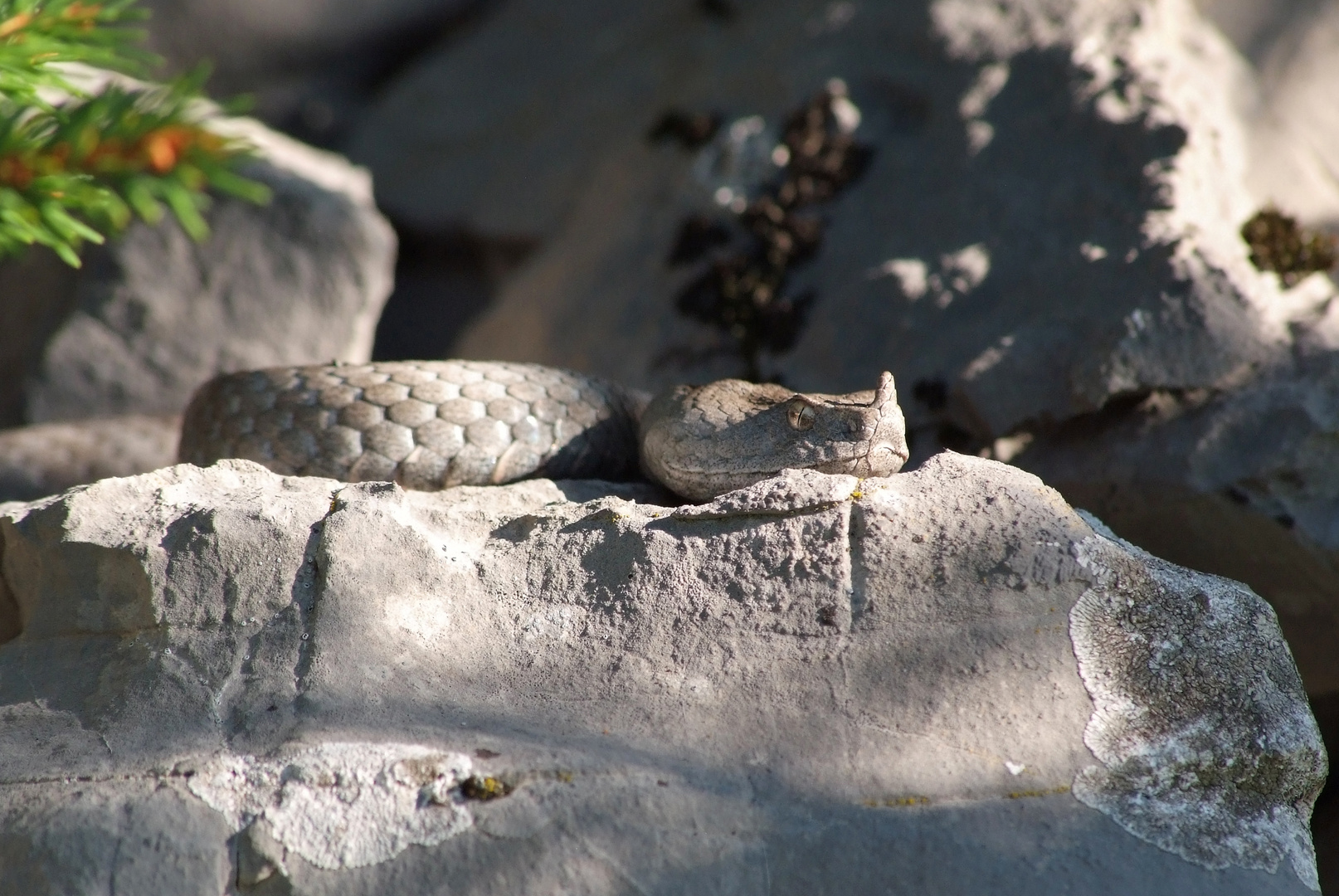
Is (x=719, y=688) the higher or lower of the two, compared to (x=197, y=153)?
higher

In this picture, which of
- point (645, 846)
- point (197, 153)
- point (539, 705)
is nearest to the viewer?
point (645, 846)

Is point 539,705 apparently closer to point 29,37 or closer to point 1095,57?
point 29,37

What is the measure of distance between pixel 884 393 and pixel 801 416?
9.4 inches

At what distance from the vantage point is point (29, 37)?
3027 millimetres

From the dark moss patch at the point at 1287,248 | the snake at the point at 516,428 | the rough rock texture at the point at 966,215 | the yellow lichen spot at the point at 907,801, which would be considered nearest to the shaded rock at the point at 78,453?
the snake at the point at 516,428

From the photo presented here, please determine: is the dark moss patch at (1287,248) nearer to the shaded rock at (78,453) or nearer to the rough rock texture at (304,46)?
the shaded rock at (78,453)

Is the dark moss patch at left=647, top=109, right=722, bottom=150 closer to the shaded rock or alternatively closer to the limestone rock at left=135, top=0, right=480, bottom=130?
the shaded rock

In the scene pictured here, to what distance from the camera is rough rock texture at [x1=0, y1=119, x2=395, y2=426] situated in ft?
18.8

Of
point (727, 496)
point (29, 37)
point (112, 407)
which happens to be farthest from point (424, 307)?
point (727, 496)

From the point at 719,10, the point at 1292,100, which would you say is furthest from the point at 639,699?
the point at 719,10

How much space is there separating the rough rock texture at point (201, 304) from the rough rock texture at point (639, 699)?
3.13 metres

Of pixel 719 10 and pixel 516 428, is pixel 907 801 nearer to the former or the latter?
pixel 516 428

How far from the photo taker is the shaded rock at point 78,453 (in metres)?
4.76

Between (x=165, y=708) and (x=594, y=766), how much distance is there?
3.08 feet
